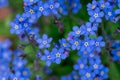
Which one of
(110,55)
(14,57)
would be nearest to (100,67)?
(110,55)

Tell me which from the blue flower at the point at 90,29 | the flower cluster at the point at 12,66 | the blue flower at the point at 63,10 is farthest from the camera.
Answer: the blue flower at the point at 63,10

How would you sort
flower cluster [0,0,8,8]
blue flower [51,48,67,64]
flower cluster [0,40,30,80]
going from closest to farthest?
blue flower [51,48,67,64]
flower cluster [0,40,30,80]
flower cluster [0,0,8,8]

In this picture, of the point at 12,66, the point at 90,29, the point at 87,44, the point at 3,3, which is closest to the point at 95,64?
the point at 87,44

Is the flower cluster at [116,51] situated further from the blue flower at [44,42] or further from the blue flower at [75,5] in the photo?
the blue flower at [44,42]

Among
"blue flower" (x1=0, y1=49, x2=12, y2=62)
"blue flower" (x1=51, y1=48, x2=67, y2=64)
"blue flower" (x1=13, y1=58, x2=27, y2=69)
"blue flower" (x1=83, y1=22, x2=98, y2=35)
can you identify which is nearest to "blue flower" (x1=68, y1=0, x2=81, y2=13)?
"blue flower" (x1=83, y1=22, x2=98, y2=35)

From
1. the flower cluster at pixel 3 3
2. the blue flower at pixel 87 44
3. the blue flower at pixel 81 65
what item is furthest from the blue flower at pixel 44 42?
the flower cluster at pixel 3 3

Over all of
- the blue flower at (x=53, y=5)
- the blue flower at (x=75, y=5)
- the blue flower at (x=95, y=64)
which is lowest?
the blue flower at (x=95, y=64)

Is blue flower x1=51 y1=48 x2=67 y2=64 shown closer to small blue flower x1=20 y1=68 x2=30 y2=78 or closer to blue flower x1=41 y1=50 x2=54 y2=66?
blue flower x1=41 y1=50 x2=54 y2=66

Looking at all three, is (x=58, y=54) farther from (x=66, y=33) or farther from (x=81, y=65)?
(x=66, y=33)
